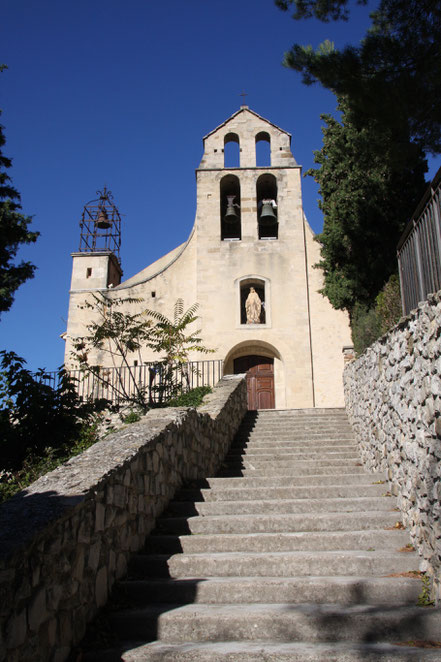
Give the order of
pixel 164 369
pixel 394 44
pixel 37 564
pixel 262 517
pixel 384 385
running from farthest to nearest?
pixel 164 369, pixel 394 44, pixel 384 385, pixel 262 517, pixel 37 564

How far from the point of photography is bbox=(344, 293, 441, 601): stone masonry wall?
3.88 meters

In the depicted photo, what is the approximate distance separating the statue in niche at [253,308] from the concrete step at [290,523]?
464 inches

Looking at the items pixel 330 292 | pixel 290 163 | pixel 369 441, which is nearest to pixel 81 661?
pixel 369 441

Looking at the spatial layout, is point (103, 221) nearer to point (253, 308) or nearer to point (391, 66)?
Result: point (253, 308)

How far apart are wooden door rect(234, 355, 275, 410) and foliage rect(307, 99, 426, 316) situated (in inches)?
136

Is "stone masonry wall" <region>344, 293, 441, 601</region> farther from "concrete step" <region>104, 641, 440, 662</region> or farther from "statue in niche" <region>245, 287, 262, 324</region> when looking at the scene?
"statue in niche" <region>245, 287, 262, 324</region>

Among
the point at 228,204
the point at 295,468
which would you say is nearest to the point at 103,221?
the point at 228,204

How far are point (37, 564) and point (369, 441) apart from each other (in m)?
5.08

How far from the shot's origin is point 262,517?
497 cm

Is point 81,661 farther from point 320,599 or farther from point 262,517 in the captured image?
point 262,517

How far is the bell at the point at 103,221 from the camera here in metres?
19.0

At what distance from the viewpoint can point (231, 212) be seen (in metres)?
17.3

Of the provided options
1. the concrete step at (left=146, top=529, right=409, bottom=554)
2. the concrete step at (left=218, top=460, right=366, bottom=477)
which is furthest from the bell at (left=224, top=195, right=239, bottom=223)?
the concrete step at (left=146, top=529, right=409, bottom=554)

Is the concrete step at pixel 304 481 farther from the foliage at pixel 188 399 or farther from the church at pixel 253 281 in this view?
the church at pixel 253 281
